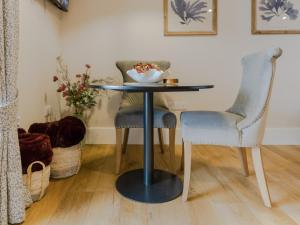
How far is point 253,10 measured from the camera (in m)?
2.90

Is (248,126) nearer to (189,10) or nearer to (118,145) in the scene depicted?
(118,145)

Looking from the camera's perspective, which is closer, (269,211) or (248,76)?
(269,211)

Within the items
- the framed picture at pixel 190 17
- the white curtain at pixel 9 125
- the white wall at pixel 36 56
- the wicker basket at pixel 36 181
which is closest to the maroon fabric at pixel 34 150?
the wicker basket at pixel 36 181

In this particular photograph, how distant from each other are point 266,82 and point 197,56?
155cm

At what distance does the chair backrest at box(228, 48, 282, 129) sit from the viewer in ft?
4.86

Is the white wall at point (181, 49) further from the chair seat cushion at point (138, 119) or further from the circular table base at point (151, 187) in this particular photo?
the circular table base at point (151, 187)

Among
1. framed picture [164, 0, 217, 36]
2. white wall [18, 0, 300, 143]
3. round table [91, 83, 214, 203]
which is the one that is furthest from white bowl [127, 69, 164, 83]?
framed picture [164, 0, 217, 36]

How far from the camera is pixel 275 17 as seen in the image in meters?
2.91

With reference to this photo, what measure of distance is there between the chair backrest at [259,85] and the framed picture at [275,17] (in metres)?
1.32

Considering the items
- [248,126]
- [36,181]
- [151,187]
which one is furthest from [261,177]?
[36,181]

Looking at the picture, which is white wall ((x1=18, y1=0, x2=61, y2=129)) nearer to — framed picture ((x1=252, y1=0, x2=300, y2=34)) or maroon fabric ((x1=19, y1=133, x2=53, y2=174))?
maroon fabric ((x1=19, y1=133, x2=53, y2=174))

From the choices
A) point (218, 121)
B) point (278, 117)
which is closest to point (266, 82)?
point (218, 121)

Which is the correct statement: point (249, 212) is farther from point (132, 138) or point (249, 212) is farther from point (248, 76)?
point (132, 138)

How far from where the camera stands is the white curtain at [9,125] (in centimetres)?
126
